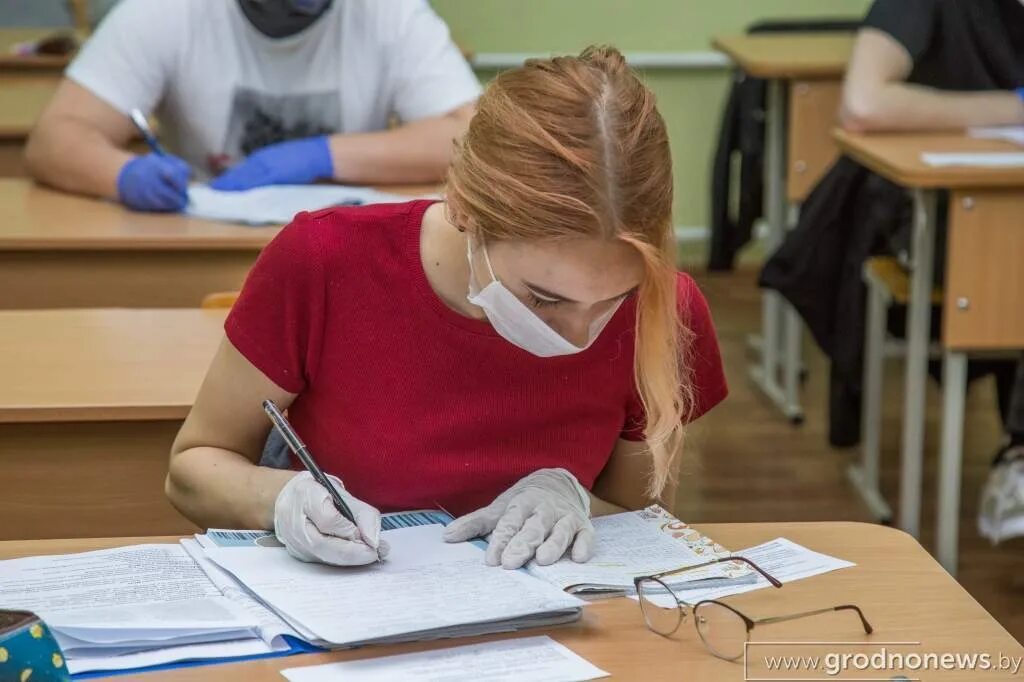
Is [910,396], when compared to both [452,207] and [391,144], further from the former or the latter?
[452,207]

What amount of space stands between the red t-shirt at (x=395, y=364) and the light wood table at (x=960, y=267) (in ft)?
4.14

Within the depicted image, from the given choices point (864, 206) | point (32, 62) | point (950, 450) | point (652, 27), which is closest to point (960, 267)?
point (950, 450)

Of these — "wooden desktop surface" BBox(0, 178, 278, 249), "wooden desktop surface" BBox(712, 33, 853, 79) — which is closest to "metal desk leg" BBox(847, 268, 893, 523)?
"wooden desktop surface" BBox(712, 33, 853, 79)

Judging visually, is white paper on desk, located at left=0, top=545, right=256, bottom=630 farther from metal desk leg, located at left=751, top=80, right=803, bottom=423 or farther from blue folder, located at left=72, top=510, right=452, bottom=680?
metal desk leg, located at left=751, top=80, right=803, bottom=423

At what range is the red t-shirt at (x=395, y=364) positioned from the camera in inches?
54.1

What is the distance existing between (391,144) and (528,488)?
146 cm

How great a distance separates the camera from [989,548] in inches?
115

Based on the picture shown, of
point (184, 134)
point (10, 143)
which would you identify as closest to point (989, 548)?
point (184, 134)

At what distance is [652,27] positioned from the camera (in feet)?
16.6

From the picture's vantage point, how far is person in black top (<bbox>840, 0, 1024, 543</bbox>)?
2.97 metres

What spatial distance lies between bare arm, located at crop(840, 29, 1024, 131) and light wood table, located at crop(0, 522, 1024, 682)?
182 cm

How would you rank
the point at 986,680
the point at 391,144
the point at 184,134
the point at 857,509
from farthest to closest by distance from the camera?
1. the point at 857,509
2. the point at 184,134
3. the point at 391,144
4. the point at 986,680

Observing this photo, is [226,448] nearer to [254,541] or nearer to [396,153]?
[254,541]

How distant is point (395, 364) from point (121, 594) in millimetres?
353
